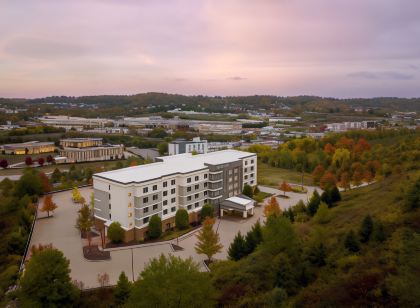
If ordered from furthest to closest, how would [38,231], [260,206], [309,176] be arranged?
1. [309,176]
2. [260,206]
3. [38,231]

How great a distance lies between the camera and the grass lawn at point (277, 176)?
2659 cm

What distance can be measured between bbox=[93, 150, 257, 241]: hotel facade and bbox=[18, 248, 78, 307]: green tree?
555 centimetres

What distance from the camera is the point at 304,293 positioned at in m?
7.99

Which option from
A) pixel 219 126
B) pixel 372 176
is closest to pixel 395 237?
pixel 372 176

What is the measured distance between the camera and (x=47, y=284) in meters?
9.99

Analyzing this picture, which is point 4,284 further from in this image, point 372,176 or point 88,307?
point 372,176

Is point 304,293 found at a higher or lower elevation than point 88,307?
higher

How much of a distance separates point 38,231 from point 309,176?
64.4 feet

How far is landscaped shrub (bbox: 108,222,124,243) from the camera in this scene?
15.4 meters

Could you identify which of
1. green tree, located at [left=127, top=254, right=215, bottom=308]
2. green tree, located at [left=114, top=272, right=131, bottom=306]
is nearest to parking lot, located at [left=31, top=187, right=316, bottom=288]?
green tree, located at [left=114, top=272, right=131, bottom=306]

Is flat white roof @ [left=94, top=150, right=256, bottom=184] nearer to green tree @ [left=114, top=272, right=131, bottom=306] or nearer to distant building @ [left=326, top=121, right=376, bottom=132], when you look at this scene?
green tree @ [left=114, top=272, right=131, bottom=306]

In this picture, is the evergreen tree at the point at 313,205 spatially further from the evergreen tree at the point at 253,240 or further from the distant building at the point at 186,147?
the distant building at the point at 186,147

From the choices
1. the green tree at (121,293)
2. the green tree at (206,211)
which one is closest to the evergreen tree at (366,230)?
the green tree at (121,293)

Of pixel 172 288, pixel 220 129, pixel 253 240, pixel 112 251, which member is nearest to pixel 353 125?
pixel 220 129
